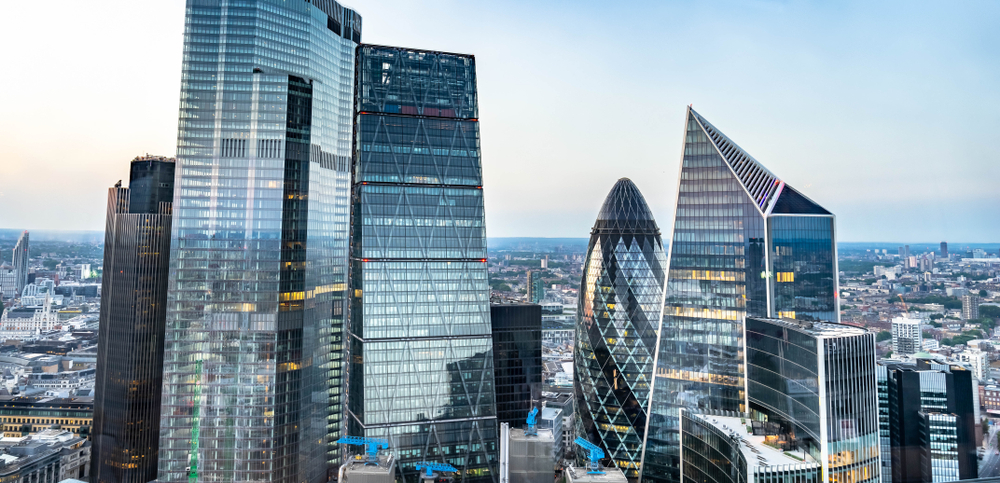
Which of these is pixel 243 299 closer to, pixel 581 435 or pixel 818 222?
pixel 581 435

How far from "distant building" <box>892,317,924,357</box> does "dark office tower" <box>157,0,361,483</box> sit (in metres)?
29.2

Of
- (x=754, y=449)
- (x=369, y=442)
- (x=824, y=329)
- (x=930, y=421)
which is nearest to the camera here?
(x=754, y=449)

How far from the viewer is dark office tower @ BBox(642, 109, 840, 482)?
24.2 m

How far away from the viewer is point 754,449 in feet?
56.5

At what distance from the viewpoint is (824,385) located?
16.1 m

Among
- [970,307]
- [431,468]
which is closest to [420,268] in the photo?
[431,468]

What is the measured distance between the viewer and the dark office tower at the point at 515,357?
117ft

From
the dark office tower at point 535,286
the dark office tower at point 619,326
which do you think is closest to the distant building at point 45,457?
the dark office tower at point 619,326

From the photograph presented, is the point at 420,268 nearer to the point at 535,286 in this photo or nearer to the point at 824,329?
the point at 824,329

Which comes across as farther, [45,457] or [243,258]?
[45,457]

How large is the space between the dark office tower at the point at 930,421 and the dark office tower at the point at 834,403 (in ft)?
11.4

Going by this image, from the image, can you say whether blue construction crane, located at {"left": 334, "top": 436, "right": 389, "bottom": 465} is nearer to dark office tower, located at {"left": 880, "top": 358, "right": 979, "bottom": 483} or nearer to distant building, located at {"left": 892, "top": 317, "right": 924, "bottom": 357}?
dark office tower, located at {"left": 880, "top": 358, "right": 979, "bottom": 483}

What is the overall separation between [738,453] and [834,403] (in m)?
3.21

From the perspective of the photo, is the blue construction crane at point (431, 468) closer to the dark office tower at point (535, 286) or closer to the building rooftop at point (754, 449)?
the building rooftop at point (754, 449)
